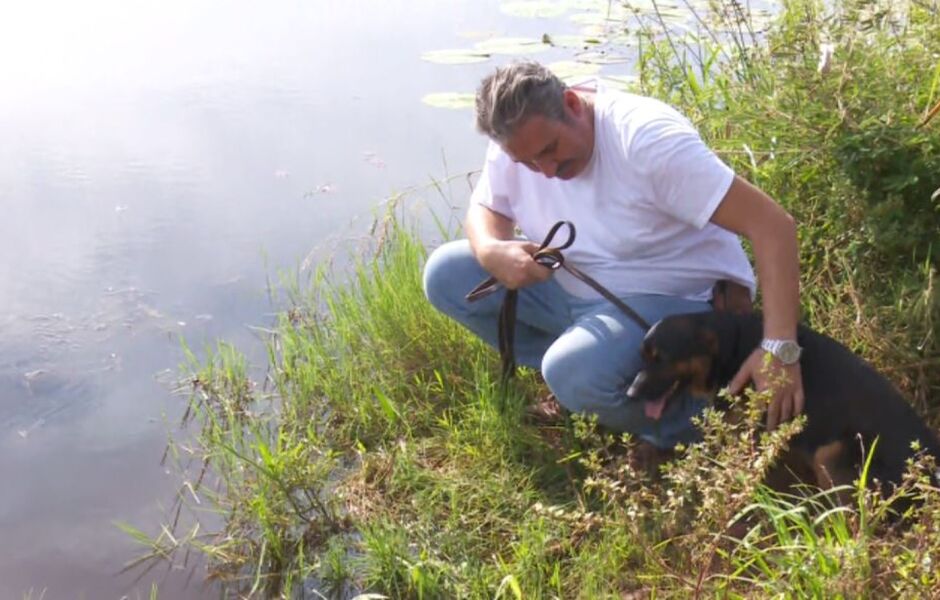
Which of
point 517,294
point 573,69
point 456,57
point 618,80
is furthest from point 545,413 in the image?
point 456,57

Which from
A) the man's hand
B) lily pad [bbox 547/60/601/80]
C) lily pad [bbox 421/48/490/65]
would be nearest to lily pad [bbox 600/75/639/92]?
lily pad [bbox 547/60/601/80]

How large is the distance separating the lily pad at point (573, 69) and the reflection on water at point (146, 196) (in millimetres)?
544

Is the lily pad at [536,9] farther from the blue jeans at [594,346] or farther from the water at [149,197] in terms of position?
the blue jeans at [594,346]

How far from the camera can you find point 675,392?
2.85 metres

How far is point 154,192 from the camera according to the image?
4891 mm

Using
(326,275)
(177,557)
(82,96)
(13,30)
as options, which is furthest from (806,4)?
(13,30)

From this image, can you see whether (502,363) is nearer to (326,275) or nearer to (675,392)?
(675,392)

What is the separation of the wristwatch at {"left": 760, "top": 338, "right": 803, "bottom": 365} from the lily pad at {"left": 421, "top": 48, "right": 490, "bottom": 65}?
13.1 ft

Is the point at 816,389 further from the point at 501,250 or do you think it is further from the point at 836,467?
the point at 501,250

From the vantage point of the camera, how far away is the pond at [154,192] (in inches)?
129

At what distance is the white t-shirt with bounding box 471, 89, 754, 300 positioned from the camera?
272 cm

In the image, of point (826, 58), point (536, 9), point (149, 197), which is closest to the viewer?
point (826, 58)

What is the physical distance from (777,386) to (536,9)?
5533 mm

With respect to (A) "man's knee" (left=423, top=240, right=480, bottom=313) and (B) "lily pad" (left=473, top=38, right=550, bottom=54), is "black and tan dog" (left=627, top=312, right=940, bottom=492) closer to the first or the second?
(A) "man's knee" (left=423, top=240, right=480, bottom=313)
